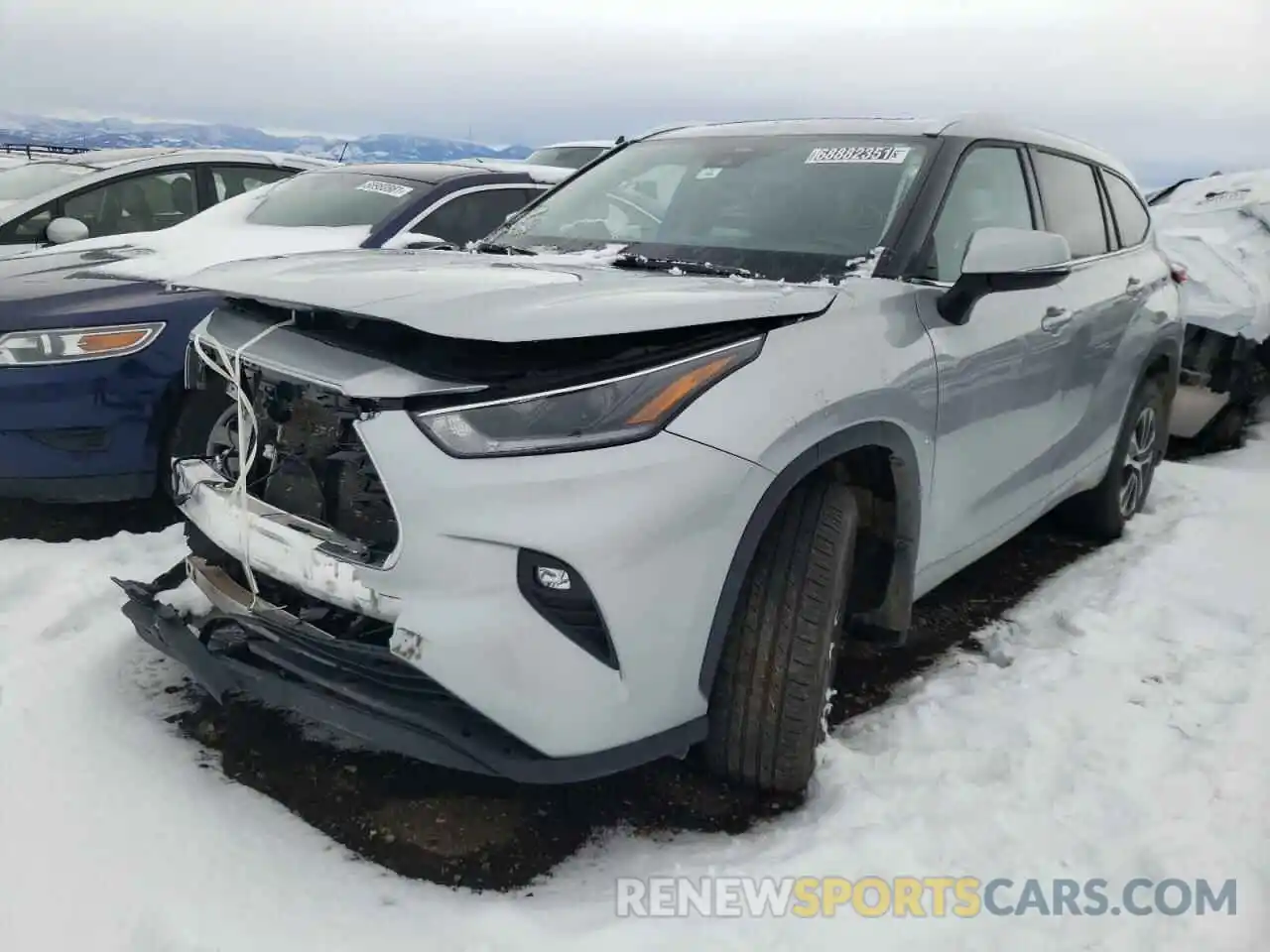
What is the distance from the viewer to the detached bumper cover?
1.94m

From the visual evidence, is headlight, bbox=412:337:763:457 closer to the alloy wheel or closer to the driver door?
the driver door

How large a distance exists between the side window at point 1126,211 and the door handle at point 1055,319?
41.0 inches

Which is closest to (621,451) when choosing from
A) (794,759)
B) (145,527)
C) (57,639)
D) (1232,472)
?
(794,759)

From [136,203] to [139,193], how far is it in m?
0.07

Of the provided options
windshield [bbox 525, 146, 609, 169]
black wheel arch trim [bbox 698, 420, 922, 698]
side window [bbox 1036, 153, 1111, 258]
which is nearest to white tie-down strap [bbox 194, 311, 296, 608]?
black wheel arch trim [bbox 698, 420, 922, 698]

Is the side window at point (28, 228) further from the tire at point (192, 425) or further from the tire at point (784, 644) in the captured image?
the tire at point (784, 644)

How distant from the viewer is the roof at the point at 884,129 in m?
3.12

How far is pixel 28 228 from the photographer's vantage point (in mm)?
6375

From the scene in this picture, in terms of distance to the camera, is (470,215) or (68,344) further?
(470,215)

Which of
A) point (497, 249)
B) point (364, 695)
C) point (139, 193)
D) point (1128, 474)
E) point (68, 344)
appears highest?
point (497, 249)

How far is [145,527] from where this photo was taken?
398 cm

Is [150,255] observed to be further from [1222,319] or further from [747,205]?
[1222,319]

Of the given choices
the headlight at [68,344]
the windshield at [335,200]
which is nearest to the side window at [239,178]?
the windshield at [335,200]

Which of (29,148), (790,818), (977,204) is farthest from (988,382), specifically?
(29,148)
